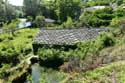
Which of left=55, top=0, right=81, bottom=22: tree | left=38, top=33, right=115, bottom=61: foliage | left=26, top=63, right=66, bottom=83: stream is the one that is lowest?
left=55, top=0, right=81, bottom=22: tree

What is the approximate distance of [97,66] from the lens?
16891 mm

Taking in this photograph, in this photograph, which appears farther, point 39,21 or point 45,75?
point 39,21

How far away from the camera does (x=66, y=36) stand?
25.2 m

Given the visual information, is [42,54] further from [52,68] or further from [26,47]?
[26,47]

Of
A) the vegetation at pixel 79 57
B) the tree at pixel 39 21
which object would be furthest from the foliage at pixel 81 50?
the tree at pixel 39 21

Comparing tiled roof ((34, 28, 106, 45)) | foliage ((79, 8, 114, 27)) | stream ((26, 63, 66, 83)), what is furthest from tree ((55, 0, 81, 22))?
stream ((26, 63, 66, 83))

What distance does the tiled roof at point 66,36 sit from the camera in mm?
24703

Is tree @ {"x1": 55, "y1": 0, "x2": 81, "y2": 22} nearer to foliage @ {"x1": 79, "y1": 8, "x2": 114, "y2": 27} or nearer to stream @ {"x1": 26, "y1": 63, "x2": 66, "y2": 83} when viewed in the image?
foliage @ {"x1": 79, "y1": 8, "x2": 114, "y2": 27}

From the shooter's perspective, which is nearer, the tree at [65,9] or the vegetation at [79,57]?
the vegetation at [79,57]

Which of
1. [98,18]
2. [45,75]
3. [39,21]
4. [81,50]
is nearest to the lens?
[45,75]

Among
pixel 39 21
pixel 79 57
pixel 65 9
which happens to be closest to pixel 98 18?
pixel 65 9

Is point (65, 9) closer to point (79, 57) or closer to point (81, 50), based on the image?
point (81, 50)

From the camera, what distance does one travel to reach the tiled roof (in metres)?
24.7

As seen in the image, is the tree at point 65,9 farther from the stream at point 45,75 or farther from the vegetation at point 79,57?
the stream at point 45,75
